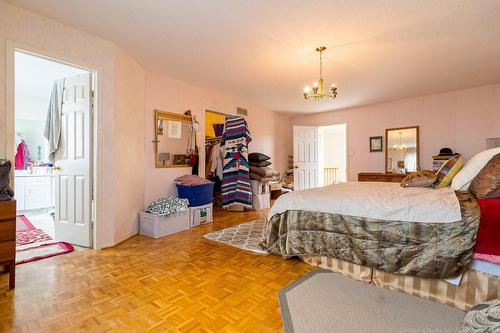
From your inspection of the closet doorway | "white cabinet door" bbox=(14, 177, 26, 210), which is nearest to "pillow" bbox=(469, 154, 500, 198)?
the closet doorway

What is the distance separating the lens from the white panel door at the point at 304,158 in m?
6.62

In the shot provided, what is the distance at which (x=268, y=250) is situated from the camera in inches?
107

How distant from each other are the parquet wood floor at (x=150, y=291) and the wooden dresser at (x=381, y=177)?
402 centimetres

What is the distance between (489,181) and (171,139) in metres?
4.04

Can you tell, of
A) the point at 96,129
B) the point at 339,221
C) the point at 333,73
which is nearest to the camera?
the point at 339,221

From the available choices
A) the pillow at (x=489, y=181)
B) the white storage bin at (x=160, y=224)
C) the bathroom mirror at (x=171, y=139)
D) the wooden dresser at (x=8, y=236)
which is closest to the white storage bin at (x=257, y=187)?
the bathroom mirror at (x=171, y=139)

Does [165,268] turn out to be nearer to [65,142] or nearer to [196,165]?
[65,142]

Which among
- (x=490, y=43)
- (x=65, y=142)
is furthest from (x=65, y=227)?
(x=490, y=43)

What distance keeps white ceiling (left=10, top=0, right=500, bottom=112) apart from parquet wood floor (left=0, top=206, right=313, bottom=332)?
99.1 inches

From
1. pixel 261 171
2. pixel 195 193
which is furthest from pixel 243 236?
pixel 261 171

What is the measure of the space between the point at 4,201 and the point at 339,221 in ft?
9.23

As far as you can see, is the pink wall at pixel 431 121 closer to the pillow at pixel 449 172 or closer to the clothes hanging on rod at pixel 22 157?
the pillow at pixel 449 172

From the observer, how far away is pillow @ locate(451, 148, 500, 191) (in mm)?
2162

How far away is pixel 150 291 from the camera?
197 cm
